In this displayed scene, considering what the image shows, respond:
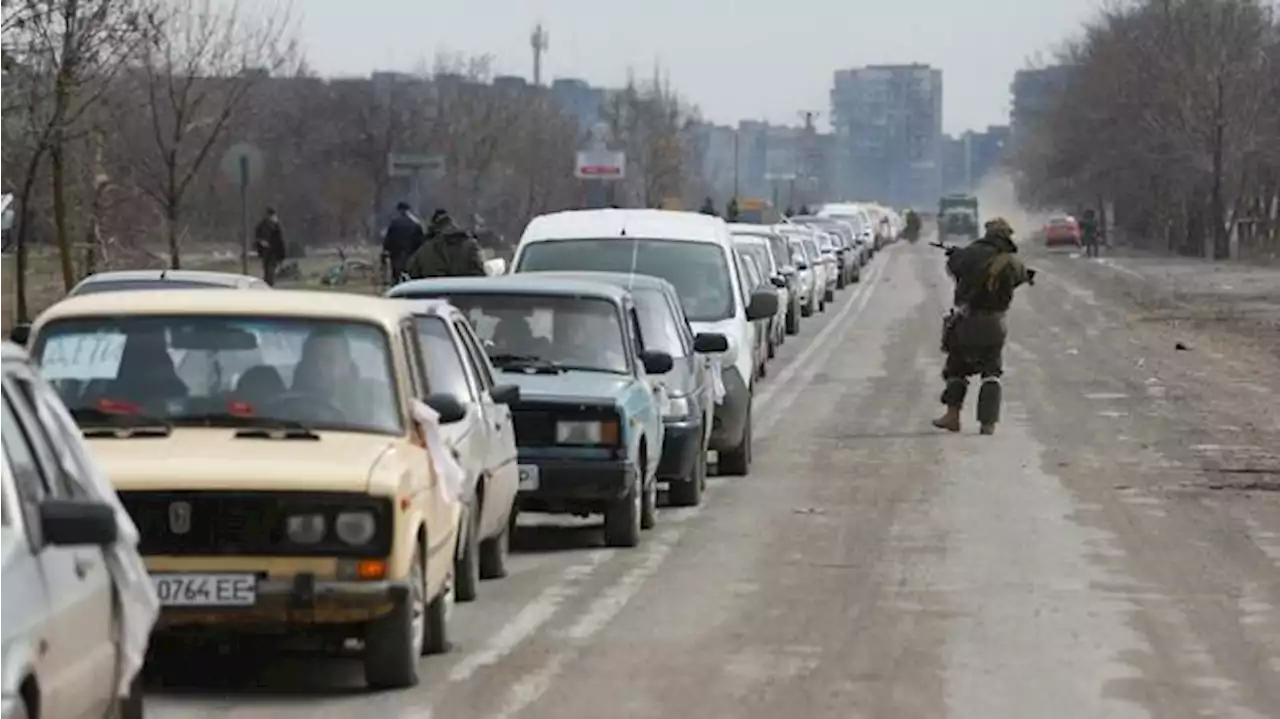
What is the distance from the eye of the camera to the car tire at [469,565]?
13289 mm

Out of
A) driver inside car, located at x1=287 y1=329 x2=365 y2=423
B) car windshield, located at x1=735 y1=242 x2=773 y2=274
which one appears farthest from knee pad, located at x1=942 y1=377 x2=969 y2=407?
driver inside car, located at x1=287 y1=329 x2=365 y2=423

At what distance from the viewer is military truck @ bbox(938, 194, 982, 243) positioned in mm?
117938

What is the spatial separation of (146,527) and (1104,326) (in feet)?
127

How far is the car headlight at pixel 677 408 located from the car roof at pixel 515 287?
0.98 metres

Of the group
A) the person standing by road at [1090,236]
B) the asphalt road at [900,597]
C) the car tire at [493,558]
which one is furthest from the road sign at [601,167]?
the car tire at [493,558]

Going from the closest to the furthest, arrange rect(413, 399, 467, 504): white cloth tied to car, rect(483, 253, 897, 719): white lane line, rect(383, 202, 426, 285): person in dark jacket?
rect(483, 253, 897, 719): white lane line → rect(413, 399, 467, 504): white cloth tied to car → rect(383, 202, 426, 285): person in dark jacket

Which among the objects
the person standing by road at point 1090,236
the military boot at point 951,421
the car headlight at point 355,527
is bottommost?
the person standing by road at point 1090,236

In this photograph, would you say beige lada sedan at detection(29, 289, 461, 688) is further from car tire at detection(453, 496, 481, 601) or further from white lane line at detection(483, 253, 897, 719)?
car tire at detection(453, 496, 481, 601)

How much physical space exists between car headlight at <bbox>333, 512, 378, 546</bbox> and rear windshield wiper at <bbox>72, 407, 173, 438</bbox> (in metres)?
1.01

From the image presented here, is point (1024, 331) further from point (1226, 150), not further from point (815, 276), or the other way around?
Answer: point (1226, 150)

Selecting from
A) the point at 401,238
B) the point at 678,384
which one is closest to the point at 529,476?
the point at 678,384

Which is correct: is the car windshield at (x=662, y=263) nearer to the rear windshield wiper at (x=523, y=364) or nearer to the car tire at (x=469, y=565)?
the rear windshield wiper at (x=523, y=364)

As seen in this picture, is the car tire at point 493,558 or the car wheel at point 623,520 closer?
the car tire at point 493,558

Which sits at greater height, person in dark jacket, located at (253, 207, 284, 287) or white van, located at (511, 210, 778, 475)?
white van, located at (511, 210, 778, 475)
